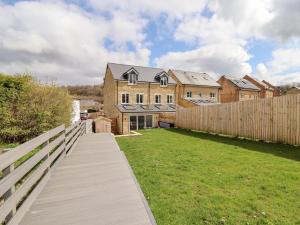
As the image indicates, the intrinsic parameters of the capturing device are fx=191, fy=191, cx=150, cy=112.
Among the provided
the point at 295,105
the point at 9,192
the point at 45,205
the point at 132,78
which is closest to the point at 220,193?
the point at 45,205

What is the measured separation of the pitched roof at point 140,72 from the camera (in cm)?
2567

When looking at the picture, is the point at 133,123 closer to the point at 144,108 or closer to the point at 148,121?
the point at 148,121

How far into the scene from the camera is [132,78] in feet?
85.2

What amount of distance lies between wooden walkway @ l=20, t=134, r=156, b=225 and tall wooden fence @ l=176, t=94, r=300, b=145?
30.4 ft

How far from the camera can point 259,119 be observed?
11641 millimetres

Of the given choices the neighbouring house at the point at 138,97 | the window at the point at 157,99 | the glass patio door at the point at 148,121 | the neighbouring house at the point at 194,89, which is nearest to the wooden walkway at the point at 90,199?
the neighbouring house at the point at 138,97

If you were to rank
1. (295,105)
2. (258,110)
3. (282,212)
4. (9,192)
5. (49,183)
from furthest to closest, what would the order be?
1. (258,110)
2. (295,105)
3. (49,183)
4. (282,212)
5. (9,192)

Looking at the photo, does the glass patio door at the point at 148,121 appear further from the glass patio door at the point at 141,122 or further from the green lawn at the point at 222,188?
the green lawn at the point at 222,188

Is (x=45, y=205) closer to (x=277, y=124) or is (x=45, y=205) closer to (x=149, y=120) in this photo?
(x=277, y=124)

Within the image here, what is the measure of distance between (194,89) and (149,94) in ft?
27.5

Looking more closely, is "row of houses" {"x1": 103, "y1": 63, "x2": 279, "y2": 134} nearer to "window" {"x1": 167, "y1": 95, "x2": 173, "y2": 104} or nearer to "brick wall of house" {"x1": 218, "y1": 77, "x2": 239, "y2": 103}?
"window" {"x1": 167, "y1": 95, "x2": 173, "y2": 104}

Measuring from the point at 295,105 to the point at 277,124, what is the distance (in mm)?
1364

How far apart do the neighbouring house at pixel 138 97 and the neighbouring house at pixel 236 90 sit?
46.7 ft

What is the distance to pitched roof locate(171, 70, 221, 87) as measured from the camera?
31.1 meters
